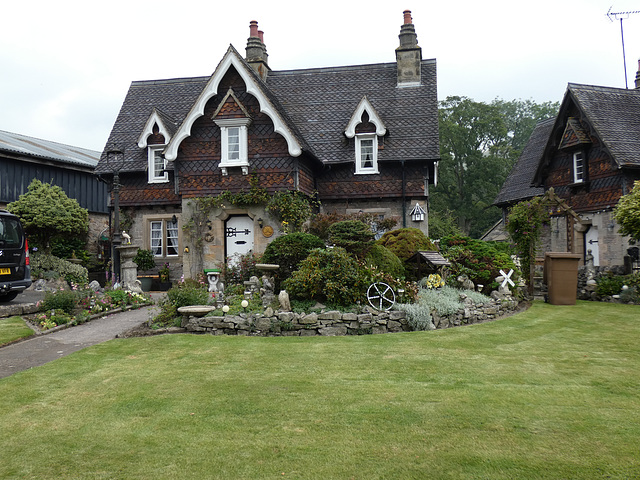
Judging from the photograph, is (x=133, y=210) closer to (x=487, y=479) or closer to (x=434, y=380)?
(x=434, y=380)

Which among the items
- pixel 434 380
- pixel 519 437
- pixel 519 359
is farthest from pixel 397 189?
pixel 519 437

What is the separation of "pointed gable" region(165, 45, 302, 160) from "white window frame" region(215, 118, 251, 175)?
0.82 meters

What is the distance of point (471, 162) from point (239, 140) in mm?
29413

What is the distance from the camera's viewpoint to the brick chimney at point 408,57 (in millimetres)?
21578

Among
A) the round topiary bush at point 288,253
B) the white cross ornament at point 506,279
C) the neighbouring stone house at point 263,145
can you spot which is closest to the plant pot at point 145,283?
the neighbouring stone house at point 263,145

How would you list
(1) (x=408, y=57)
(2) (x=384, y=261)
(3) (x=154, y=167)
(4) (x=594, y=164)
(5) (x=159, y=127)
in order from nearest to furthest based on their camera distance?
(2) (x=384, y=261)
(5) (x=159, y=127)
(4) (x=594, y=164)
(3) (x=154, y=167)
(1) (x=408, y=57)

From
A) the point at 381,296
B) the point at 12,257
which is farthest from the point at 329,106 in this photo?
the point at 12,257

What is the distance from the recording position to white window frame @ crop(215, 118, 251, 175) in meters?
16.8

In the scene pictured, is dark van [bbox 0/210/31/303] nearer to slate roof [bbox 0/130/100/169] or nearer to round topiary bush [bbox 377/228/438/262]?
round topiary bush [bbox 377/228/438/262]

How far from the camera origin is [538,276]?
17516 millimetres

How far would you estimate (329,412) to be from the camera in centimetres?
518

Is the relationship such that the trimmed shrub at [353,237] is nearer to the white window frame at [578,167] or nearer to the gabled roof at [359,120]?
the gabled roof at [359,120]

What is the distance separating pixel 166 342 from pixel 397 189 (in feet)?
41.0

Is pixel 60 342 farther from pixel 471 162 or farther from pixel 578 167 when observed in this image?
pixel 471 162
